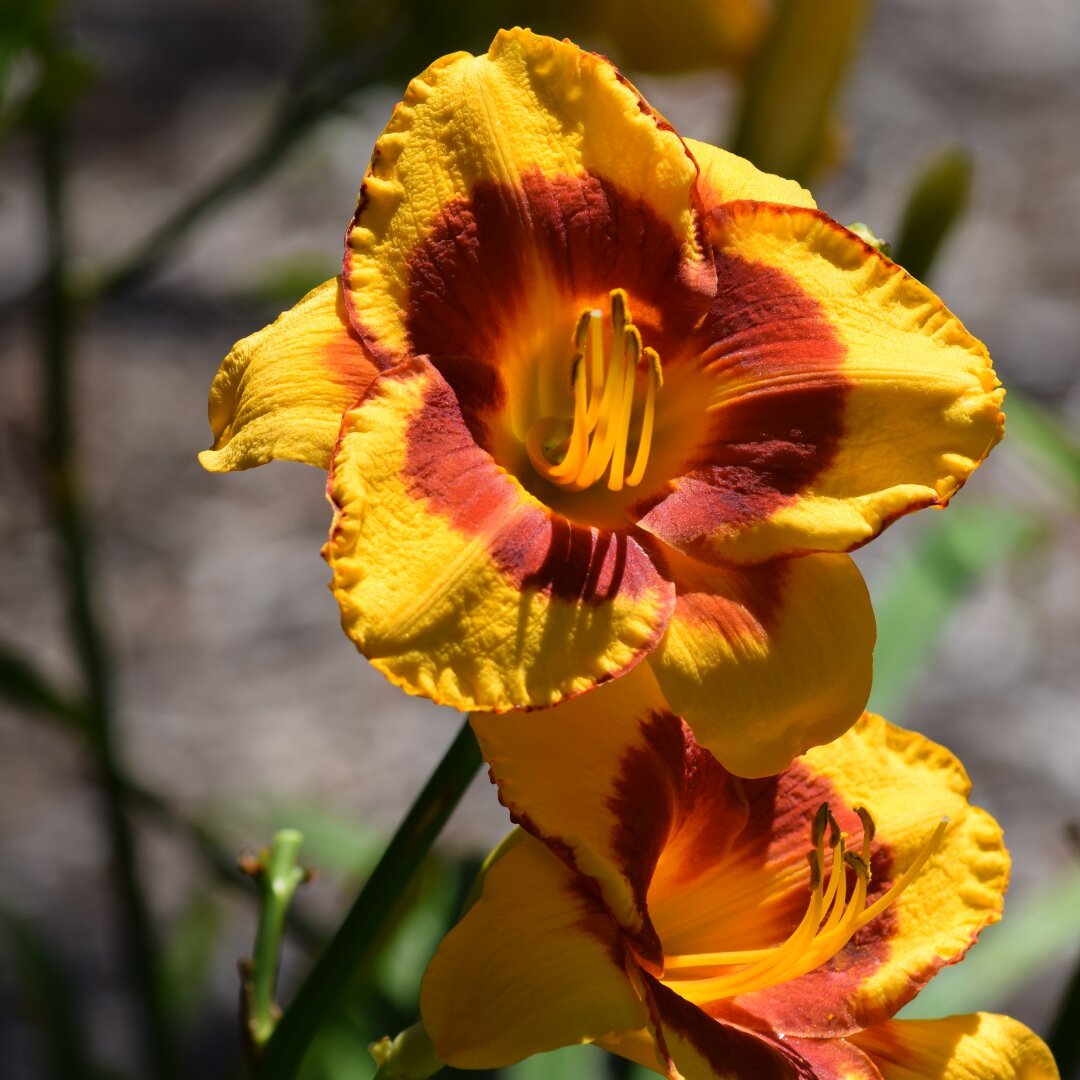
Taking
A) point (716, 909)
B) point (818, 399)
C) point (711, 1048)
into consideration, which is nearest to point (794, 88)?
point (818, 399)

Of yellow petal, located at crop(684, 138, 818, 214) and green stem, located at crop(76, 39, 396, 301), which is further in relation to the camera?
green stem, located at crop(76, 39, 396, 301)

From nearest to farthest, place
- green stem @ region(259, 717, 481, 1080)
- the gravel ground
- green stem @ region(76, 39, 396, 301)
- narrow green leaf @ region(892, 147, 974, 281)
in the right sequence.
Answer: green stem @ region(259, 717, 481, 1080), narrow green leaf @ region(892, 147, 974, 281), green stem @ region(76, 39, 396, 301), the gravel ground

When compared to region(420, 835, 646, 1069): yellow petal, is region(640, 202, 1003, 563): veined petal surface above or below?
above

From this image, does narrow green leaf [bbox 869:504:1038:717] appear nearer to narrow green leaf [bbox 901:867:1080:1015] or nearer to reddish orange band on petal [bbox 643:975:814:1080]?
narrow green leaf [bbox 901:867:1080:1015]

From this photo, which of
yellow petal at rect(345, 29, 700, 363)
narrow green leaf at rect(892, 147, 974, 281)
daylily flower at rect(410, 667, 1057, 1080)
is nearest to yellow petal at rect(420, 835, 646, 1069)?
daylily flower at rect(410, 667, 1057, 1080)

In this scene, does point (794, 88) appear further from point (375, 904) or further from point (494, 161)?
point (375, 904)

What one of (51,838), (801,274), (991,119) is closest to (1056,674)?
(991,119)

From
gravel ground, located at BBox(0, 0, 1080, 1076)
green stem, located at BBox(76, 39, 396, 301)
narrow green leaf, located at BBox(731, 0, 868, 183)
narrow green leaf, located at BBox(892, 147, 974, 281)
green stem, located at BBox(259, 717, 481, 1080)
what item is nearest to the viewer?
green stem, located at BBox(259, 717, 481, 1080)

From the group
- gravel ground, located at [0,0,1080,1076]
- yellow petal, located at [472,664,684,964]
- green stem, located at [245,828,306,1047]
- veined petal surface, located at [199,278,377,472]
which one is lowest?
gravel ground, located at [0,0,1080,1076]
